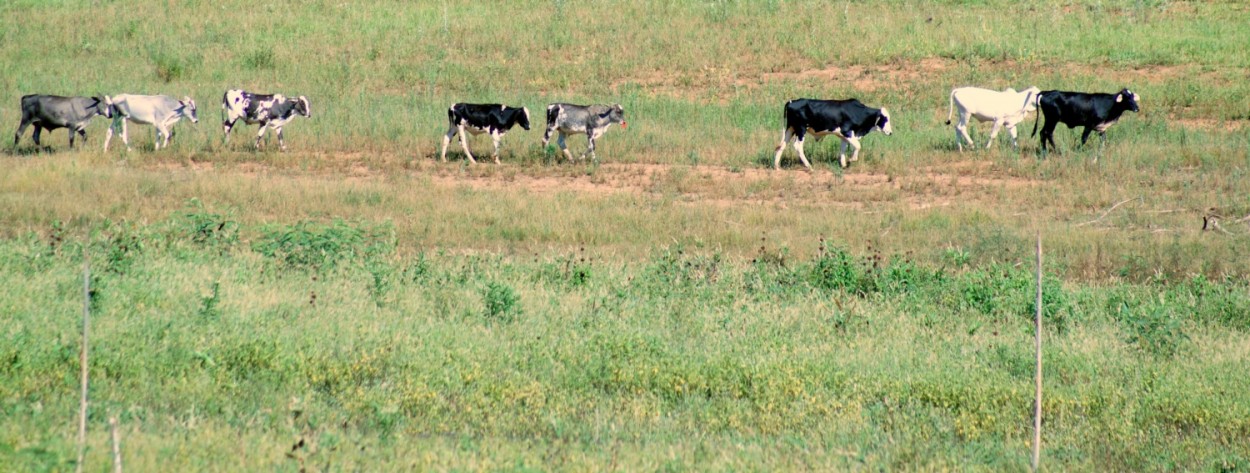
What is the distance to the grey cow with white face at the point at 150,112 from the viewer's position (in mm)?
20500

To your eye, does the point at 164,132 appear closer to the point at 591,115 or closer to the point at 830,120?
the point at 591,115

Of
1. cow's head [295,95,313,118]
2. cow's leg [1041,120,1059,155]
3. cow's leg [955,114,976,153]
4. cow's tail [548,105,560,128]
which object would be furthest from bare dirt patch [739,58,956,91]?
cow's head [295,95,313,118]

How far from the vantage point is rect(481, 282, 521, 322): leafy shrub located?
32.0 ft

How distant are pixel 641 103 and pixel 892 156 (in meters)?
6.32

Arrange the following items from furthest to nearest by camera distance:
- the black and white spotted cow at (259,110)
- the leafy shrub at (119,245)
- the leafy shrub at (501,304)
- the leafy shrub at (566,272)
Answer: the black and white spotted cow at (259,110)
the leafy shrub at (566,272)
the leafy shrub at (119,245)
the leafy shrub at (501,304)

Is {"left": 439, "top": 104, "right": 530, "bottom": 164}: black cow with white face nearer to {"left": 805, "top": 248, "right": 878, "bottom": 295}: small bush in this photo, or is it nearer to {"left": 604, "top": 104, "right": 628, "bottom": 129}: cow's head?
{"left": 604, "top": 104, "right": 628, "bottom": 129}: cow's head

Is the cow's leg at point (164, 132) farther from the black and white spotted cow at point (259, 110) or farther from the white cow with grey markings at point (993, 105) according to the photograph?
the white cow with grey markings at point (993, 105)

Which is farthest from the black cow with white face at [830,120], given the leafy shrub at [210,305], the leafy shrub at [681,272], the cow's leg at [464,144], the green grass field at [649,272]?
the leafy shrub at [210,305]

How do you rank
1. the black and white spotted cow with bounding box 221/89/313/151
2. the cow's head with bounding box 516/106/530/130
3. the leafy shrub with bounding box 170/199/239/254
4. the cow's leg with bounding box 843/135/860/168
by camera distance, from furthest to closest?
the black and white spotted cow with bounding box 221/89/313/151 < the cow's head with bounding box 516/106/530/130 < the cow's leg with bounding box 843/135/860/168 < the leafy shrub with bounding box 170/199/239/254

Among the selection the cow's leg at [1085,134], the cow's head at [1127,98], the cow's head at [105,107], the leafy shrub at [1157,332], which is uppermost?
the cow's head at [105,107]

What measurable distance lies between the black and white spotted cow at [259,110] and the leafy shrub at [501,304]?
1224 cm

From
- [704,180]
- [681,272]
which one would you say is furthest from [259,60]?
[681,272]

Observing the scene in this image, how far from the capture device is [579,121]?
67.8 feet

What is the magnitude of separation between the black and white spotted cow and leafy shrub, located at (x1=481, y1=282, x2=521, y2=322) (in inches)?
482
